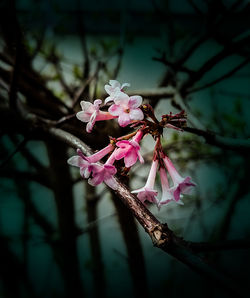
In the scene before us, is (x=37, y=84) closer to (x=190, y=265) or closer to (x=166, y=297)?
(x=190, y=265)

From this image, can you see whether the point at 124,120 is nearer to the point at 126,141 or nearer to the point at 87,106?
the point at 126,141

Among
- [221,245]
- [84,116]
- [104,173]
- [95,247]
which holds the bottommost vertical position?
[221,245]

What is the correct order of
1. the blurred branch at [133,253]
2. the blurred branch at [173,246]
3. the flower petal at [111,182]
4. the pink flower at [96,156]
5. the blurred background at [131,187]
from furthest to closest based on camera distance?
the blurred background at [131,187] < the blurred branch at [133,253] < the pink flower at [96,156] < the flower petal at [111,182] < the blurred branch at [173,246]

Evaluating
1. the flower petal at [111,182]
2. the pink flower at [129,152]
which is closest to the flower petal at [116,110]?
the pink flower at [129,152]

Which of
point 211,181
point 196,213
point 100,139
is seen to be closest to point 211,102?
point 211,181

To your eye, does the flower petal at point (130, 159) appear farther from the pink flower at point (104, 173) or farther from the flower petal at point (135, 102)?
the flower petal at point (135, 102)

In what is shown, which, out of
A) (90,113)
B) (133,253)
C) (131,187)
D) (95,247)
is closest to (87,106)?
(90,113)

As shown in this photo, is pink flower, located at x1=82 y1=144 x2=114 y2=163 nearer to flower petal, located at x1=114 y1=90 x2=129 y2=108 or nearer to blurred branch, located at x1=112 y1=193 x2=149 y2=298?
flower petal, located at x1=114 y1=90 x2=129 y2=108

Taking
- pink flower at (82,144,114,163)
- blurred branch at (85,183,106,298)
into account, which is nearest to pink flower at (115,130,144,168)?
pink flower at (82,144,114,163)

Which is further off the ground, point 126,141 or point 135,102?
point 135,102
